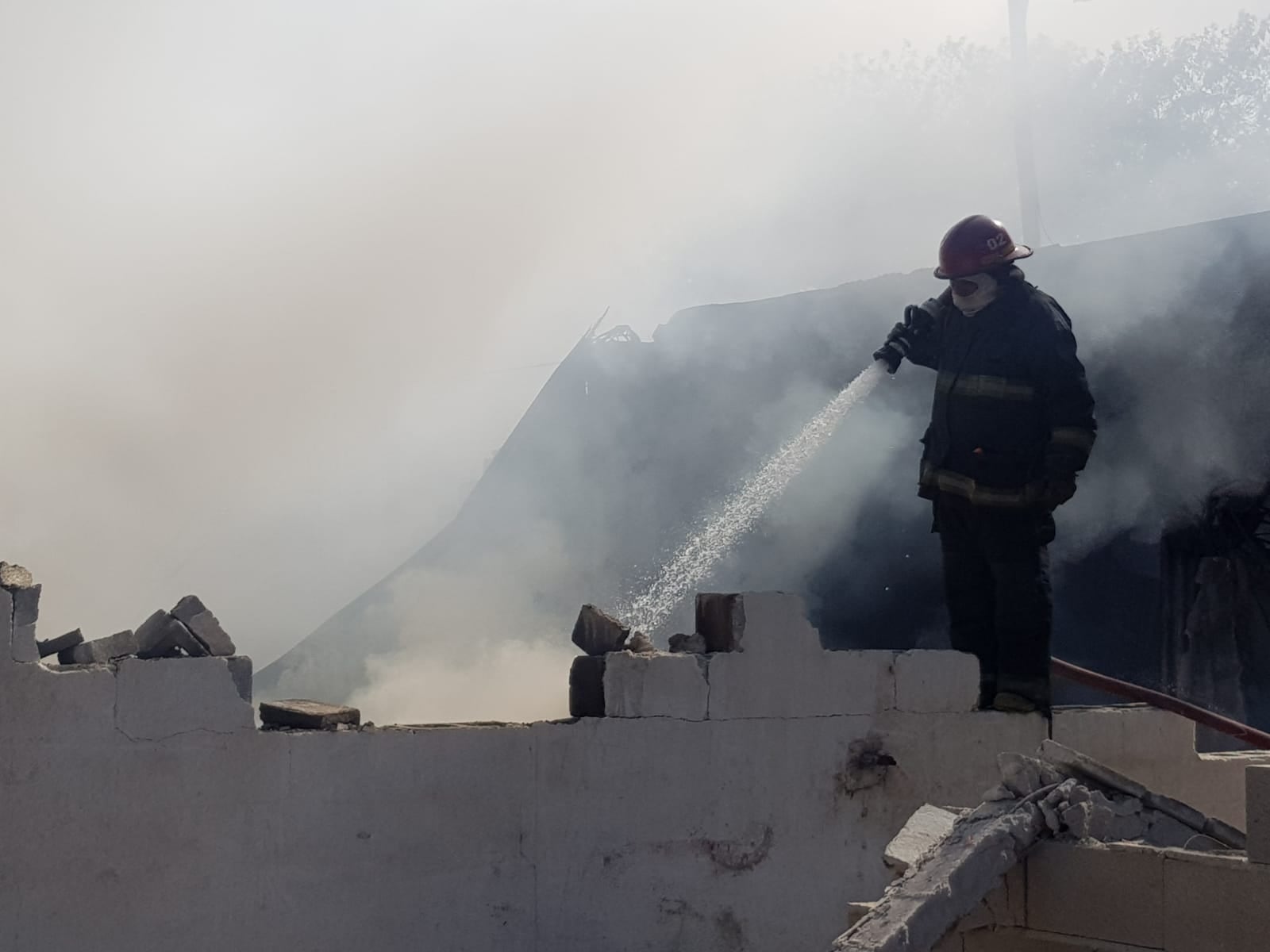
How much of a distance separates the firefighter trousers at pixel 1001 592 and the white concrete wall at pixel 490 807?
25 centimetres

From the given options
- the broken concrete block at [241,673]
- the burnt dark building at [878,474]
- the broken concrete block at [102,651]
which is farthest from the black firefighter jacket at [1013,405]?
the burnt dark building at [878,474]

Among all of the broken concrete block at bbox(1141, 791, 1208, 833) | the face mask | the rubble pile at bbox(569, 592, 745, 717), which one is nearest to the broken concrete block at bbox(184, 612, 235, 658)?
the rubble pile at bbox(569, 592, 745, 717)

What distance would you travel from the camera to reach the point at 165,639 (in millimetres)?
5230

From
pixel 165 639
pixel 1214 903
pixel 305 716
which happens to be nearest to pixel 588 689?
pixel 305 716

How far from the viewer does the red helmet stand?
6.82 metres

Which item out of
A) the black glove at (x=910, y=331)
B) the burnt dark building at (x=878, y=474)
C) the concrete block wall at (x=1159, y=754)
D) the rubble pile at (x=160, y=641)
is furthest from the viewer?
the burnt dark building at (x=878, y=474)

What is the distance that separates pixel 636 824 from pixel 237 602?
32.6ft

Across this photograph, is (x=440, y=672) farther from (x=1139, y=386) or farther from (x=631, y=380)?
(x=1139, y=386)

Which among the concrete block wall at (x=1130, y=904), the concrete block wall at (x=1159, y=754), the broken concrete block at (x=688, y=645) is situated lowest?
the concrete block wall at (x=1130, y=904)

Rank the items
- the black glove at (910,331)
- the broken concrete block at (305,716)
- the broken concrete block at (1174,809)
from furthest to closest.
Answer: the black glove at (910,331)
the broken concrete block at (305,716)
the broken concrete block at (1174,809)

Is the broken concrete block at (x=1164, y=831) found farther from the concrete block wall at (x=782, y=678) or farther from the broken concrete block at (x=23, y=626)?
the broken concrete block at (x=23, y=626)

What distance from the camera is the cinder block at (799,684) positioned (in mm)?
5938

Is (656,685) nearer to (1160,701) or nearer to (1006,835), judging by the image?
(1006,835)

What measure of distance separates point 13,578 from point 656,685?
7.78 ft
